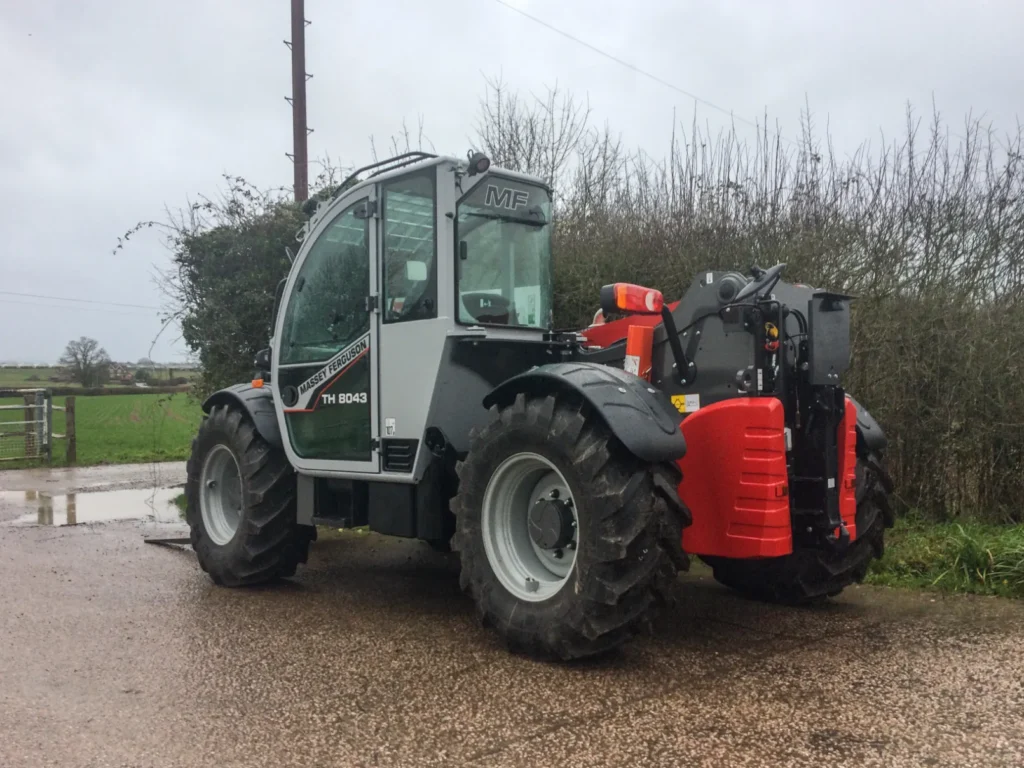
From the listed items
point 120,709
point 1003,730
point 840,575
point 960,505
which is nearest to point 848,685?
point 1003,730

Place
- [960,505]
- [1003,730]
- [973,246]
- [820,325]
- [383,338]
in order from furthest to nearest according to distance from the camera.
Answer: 1. [973,246]
2. [960,505]
3. [383,338]
4. [820,325]
5. [1003,730]

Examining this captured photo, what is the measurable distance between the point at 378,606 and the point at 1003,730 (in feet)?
11.6

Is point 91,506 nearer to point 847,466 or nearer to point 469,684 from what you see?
point 469,684

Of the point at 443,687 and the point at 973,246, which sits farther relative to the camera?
the point at 973,246

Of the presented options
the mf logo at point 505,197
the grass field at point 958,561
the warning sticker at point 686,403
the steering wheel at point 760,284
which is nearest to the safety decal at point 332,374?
the mf logo at point 505,197

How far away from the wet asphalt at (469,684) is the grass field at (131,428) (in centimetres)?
720

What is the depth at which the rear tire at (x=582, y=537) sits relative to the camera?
4.07m

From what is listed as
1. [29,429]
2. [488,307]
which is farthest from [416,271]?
[29,429]

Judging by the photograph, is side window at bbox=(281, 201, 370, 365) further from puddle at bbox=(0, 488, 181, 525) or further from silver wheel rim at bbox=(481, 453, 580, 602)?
puddle at bbox=(0, 488, 181, 525)

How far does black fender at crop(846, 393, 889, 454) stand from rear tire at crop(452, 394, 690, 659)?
5.22ft

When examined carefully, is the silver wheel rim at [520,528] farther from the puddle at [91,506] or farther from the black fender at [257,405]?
the puddle at [91,506]

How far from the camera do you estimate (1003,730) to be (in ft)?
11.2

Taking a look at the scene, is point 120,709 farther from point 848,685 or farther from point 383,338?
point 848,685

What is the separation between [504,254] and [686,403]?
5.20 ft
